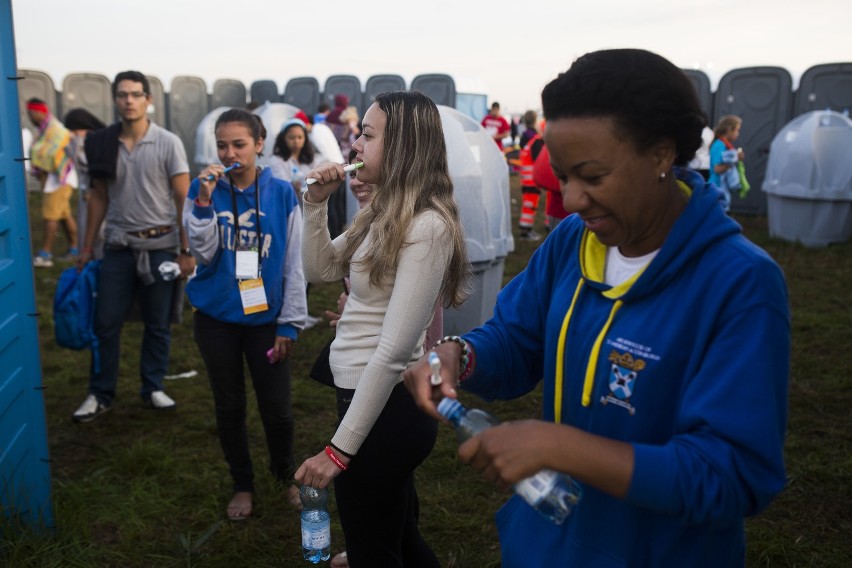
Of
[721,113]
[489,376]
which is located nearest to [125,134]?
[489,376]

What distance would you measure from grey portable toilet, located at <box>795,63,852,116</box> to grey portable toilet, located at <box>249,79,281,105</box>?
46.1 feet

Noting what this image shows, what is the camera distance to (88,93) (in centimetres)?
2073

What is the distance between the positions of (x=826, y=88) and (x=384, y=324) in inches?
582

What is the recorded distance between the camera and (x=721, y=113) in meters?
15.6

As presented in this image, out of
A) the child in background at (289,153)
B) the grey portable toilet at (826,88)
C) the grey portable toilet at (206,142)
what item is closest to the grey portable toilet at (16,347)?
the child in background at (289,153)

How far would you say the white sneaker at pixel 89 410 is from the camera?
512 centimetres

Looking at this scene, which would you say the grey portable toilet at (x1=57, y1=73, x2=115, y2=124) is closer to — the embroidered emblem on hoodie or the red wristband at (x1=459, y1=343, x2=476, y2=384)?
the red wristband at (x1=459, y1=343, x2=476, y2=384)

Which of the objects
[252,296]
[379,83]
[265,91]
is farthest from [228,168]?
[265,91]

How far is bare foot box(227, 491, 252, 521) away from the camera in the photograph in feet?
12.5

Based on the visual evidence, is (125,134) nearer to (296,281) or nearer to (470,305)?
(296,281)

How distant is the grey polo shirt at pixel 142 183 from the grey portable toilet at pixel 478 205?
6.15 ft

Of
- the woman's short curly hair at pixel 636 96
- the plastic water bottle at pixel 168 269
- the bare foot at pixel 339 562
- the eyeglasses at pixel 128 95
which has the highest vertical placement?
the woman's short curly hair at pixel 636 96

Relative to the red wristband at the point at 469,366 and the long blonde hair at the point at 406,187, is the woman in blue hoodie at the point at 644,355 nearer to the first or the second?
the red wristband at the point at 469,366

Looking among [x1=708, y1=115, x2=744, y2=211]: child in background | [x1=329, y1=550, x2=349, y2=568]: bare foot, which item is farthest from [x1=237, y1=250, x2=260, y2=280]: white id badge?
[x1=708, y1=115, x2=744, y2=211]: child in background
